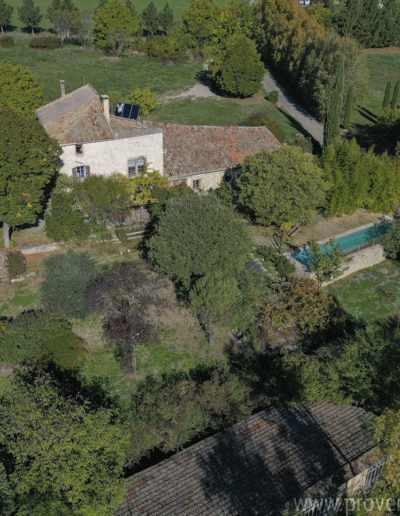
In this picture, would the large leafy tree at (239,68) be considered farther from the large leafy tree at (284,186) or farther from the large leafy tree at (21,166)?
the large leafy tree at (21,166)

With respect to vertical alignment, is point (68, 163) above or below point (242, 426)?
→ above

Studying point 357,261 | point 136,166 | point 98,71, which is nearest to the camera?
point 357,261

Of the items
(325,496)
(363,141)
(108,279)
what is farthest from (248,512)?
(363,141)

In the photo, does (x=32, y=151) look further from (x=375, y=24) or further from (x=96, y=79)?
(x=375, y=24)

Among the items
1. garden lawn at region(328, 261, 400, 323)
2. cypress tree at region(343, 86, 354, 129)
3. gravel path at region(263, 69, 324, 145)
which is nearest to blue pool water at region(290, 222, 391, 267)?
garden lawn at region(328, 261, 400, 323)

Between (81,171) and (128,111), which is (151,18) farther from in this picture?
(81,171)

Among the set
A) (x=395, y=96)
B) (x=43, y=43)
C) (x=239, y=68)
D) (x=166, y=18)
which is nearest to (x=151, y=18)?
(x=166, y=18)

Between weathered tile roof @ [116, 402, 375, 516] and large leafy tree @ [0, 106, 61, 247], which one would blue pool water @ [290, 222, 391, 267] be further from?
large leafy tree @ [0, 106, 61, 247]
